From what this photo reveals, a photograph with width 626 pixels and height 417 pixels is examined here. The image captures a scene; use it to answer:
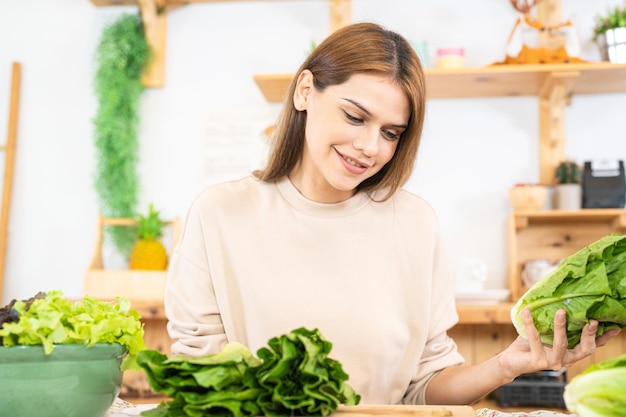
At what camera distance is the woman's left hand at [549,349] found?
3.66ft

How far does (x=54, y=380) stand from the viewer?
93cm

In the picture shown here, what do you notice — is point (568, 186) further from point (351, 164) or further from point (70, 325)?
point (70, 325)

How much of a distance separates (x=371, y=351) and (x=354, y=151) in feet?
1.34

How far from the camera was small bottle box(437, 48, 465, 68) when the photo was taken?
3.11m

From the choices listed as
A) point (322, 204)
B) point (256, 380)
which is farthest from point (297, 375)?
point (322, 204)

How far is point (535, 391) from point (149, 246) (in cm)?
158

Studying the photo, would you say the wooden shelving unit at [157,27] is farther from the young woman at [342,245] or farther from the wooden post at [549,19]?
the young woman at [342,245]

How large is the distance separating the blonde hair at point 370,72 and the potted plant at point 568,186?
164 centimetres

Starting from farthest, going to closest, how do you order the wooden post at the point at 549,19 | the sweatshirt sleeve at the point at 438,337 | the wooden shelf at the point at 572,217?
1. the wooden post at the point at 549,19
2. the wooden shelf at the point at 572,217
3. the sweatshirt sleeve at the point at 438,337

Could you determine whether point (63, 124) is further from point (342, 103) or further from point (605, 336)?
point (605, 336)

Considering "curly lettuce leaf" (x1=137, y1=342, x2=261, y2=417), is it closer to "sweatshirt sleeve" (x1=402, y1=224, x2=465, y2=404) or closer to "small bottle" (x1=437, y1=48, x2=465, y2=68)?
"sweatshirt sleeve" (x1=402, y1=224, x2=465, y2=404)

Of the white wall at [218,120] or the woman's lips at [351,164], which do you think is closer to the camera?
the woman's lips at [351,164]

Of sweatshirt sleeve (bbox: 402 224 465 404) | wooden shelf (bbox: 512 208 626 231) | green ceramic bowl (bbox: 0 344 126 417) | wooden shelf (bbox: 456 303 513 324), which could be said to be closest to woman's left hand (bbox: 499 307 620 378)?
sweatshirt sleeve (bbox: 402 224 465 404)

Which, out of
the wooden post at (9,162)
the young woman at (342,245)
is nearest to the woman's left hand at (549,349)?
the young woman at (342,245)
